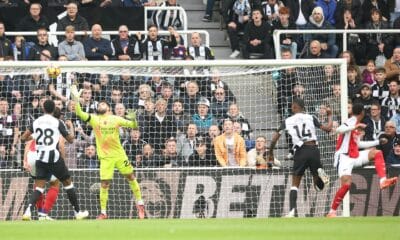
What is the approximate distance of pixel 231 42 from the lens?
25.9 meters


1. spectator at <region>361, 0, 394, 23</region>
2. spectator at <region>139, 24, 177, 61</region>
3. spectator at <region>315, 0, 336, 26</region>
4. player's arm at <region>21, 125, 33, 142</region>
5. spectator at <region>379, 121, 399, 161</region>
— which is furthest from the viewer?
spectator at <region>361, 0, 394, 23</region>

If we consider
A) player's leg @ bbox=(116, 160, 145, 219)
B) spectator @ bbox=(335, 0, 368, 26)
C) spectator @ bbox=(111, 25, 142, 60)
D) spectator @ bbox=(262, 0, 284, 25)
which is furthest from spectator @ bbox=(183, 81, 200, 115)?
spectator @ bbox=(335, 0, 368, 26)

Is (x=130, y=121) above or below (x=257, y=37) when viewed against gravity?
below

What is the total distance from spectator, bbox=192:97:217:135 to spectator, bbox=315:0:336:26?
15.3 feet

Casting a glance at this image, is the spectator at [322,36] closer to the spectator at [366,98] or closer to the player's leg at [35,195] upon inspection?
the spectator at [366,98]

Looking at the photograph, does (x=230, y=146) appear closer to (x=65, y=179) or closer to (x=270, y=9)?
(x=65, y=179)

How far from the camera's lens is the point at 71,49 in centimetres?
2420

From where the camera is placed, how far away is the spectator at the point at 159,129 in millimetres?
22734

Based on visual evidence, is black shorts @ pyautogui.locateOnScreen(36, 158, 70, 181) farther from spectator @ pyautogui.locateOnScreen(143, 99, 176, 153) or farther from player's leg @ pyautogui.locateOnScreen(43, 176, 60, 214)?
spectator @ pyautogui.locateOnScreen(143, 99, 176, 153)

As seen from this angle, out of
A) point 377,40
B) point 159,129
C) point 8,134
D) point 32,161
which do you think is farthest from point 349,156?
point 377,40

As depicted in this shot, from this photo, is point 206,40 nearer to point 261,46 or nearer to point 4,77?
point 261,46

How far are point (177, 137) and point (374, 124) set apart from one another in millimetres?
3584

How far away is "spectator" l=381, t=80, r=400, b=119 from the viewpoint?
79.5ft

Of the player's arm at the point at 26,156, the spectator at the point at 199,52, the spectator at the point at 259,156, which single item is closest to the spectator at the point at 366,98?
the spectator at the point at 259,156
